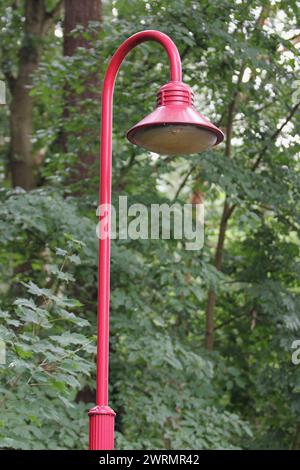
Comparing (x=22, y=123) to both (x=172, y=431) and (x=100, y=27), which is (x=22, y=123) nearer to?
(x=100, y=27)

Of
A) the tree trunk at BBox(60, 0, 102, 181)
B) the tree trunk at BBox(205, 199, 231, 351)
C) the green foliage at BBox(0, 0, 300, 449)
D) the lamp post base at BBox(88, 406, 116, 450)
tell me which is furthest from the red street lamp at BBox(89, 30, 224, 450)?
the tree trunk at BBox(205, 199, 231, 351)

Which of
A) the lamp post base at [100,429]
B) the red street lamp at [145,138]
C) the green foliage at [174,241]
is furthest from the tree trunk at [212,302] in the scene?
the lamp post base at [100,429]

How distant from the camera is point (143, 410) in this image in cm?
791

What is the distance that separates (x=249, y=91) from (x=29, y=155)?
420 centimetres

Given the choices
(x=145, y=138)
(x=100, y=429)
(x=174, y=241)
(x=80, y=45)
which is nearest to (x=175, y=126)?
(x=145, y=138)

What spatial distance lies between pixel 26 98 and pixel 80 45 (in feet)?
8.60

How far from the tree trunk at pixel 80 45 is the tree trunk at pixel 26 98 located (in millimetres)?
1501

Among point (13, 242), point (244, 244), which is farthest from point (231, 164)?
point (13, 242)

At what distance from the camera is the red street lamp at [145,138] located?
3893mm

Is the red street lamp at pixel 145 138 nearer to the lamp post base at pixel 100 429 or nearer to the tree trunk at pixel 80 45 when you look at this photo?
the lamp post base at pixel 100 429

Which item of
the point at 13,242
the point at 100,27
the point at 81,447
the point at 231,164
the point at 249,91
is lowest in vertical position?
the point at 81,447

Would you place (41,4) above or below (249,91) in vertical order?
above

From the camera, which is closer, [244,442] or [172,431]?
[172,431]

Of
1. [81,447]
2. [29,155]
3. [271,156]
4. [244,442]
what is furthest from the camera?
A: [29,155]
